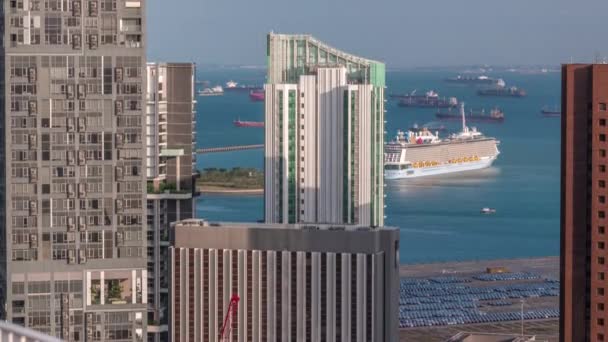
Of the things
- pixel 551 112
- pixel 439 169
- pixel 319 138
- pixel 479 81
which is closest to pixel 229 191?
pixel 439 169

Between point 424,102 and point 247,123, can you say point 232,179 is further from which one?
point 424,102

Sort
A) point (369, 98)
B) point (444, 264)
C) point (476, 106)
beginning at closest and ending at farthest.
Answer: point (369, 98), point (444, 264), point (476, 106)

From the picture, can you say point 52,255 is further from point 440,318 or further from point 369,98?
point 440,318

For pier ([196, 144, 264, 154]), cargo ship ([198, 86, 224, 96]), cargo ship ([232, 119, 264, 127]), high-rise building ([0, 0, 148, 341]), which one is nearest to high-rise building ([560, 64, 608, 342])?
high-rise building ([0, 0, 148, 341])

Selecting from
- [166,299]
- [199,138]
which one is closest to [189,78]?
[166,299]

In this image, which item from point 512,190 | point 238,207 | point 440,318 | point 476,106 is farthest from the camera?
point 476,106

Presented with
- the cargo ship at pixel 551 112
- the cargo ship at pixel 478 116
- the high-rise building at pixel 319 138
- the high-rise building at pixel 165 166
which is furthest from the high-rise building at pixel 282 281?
the cargo ship at pixel 551 112

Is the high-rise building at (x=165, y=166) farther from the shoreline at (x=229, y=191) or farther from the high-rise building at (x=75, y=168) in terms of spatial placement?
the shoreline at (x=229, y=191)

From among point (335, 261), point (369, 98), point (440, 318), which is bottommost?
point (440, 318)
